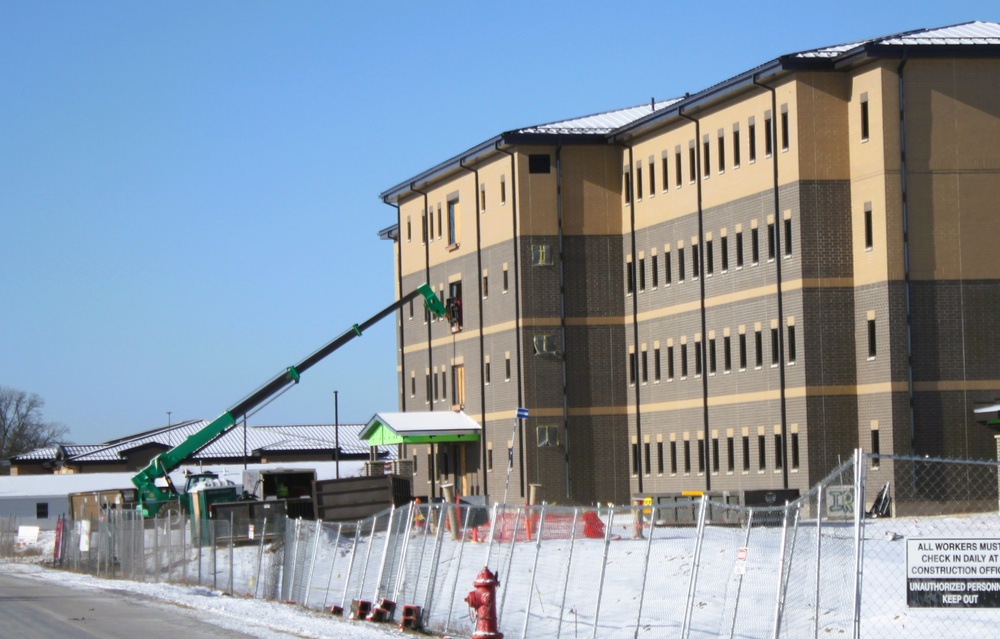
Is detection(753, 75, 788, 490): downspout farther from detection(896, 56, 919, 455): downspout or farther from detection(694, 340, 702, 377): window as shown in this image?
detection(694, 340, 702, 377): window

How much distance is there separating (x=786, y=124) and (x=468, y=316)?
65.6 feet

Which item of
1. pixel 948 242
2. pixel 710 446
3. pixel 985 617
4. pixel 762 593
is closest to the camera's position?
pixel 985 617

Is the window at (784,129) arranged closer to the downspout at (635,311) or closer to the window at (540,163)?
the downspout at (635,311)

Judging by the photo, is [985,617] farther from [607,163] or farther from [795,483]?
[607,163]

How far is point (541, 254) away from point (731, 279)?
31.8 ft

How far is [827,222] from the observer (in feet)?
164

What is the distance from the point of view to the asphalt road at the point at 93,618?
967 inches

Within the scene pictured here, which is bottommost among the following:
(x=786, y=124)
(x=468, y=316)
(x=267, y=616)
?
(x=267, y=616)

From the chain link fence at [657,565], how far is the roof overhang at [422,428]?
45.4ft

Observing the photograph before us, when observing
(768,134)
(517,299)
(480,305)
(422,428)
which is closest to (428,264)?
(480,305)

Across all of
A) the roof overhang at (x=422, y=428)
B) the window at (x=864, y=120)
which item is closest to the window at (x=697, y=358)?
the window at (x=864, y=120)

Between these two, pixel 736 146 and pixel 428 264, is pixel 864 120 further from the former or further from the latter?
pixel 428 264

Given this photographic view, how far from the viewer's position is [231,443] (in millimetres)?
120125

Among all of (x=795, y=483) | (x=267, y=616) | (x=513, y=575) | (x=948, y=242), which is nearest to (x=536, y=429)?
(x=795, y=483)
